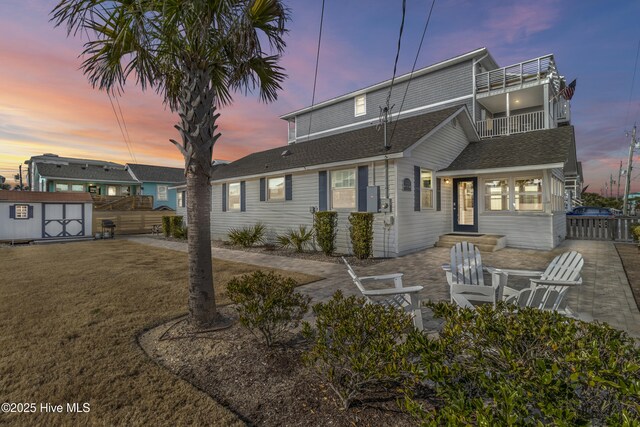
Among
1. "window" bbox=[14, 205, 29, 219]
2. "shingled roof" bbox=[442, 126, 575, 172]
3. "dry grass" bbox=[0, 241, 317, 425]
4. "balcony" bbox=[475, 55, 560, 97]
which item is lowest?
"dry grass" bbox=[0, 241, 317, 425]

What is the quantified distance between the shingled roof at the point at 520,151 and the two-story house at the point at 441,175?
0.12 feet

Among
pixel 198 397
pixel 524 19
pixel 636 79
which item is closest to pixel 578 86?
pixel 636 79

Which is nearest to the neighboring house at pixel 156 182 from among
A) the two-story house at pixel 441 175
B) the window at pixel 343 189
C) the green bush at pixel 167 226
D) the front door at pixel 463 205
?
the green bush at pixel 167 226

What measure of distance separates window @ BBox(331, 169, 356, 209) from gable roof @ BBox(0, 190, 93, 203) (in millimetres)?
15970

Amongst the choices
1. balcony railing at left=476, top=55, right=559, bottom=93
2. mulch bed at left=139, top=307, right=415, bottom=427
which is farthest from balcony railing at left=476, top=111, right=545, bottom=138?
mulch bed at left=139, top=307, right=415, bottom=427

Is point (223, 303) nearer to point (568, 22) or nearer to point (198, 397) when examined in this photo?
point (198, 397)

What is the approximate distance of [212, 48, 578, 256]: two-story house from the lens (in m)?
9.84

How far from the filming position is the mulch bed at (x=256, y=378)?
2.13 metres

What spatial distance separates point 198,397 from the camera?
2.34 metres

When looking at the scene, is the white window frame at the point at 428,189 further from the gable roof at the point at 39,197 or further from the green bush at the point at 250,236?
the gable roof at the point at 39,197

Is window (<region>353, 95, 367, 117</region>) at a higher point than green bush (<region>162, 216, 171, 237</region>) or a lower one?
higher

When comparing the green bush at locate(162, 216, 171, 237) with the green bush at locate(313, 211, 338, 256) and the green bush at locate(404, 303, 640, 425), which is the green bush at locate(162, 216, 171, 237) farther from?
the green bush at locate(404, 303, 640, 425)

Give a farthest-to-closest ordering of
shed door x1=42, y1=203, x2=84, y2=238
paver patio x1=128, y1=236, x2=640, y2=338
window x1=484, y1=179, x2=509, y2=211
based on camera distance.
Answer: shed door x1=42, y1=203, x2=84, y2=238 → window x1=484, y1=179, x2=509, y2=211 → paver patio x1=128, y1=236, x2=640, y2=338

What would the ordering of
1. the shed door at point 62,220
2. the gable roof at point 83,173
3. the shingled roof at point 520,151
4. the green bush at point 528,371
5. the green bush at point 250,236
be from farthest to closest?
the gable roof at point 83,173
the shed door at point 62,220
the green bush at point 250,236
the shingled roof at point 520,151
the green bush at point 528,371
